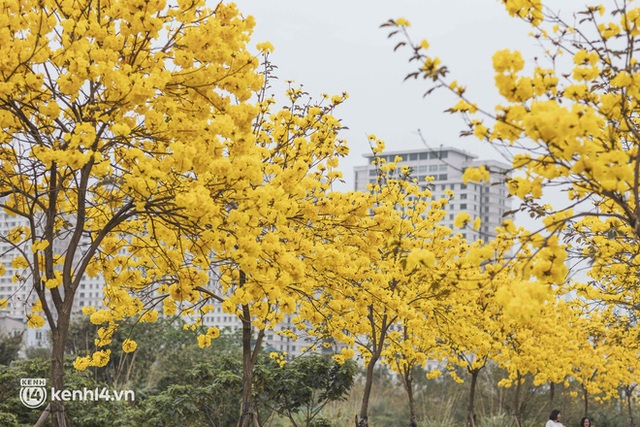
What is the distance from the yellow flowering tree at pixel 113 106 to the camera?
5.40 m

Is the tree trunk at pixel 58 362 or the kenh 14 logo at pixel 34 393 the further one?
the kenh 14 logo at pixel 34 393

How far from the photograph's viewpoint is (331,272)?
868 centimetres

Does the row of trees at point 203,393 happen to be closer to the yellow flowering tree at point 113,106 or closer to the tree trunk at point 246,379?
the tree trunk at point 246,379

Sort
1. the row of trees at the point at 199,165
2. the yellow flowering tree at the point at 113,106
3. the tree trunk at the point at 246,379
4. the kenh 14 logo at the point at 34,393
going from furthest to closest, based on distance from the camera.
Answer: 1. the kenh 14 logo at the point at 34,393
2. the tree trunk at the point at 246,379
3. the yellow flowering tree at the point at 113,106
4. the row of trees at the point at 199,165

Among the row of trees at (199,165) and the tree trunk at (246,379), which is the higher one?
the row of trees at (199,165)

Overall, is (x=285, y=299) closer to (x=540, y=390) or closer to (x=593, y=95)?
(x=593, y=95)

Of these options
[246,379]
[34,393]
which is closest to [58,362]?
[246,379]

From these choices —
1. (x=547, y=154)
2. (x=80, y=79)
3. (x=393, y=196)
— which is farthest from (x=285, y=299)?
(x=393, y=196)

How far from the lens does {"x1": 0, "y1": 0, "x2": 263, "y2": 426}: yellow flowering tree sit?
5.40 metres

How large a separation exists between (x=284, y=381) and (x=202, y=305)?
4.51 meters

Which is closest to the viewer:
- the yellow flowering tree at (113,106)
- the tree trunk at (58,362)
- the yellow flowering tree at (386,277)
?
the yellow flowering tree at (113,106)

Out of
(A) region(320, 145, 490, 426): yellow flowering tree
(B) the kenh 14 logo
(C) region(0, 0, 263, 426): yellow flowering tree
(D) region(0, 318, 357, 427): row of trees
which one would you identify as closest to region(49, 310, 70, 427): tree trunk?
(C) region(0, 0, 263, 426): yellow flowering tree

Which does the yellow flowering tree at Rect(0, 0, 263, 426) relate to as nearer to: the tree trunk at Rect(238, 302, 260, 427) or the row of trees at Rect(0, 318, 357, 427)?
the tree trunk at Rect(238, 302, 260, 427)

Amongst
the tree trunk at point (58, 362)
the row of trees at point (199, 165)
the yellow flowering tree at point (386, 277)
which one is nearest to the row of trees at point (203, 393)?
the yellow flowering tree at point (386, 277)
